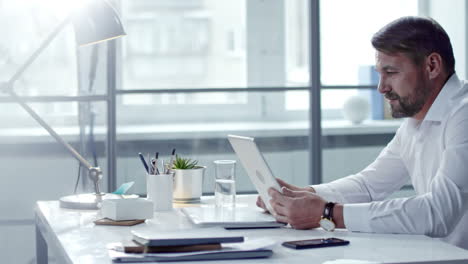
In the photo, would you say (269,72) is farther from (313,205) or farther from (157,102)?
(313,205)

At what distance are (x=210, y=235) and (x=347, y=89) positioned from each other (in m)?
2.50

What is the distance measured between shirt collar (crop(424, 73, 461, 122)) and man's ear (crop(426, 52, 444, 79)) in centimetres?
4

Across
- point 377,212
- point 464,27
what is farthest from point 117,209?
point 464,27

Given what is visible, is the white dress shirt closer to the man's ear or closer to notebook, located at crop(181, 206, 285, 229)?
the man's ear

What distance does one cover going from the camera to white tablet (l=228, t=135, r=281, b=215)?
199 cm

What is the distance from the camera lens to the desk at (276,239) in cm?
162

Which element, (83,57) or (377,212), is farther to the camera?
(83,57)

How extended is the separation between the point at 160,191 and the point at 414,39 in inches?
33.6

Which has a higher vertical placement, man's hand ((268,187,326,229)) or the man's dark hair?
the man's dark hair

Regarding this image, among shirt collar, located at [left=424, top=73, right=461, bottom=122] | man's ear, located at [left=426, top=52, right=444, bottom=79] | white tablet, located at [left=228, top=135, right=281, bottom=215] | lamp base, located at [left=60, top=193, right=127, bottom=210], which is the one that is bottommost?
lamp base, located at [left=60, top=193, right=127, bottom=210]

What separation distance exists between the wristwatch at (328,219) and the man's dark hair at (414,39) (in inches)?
21.8

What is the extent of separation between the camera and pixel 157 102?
12.7 ft

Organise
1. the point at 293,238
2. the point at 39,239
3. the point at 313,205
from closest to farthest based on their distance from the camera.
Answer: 1. the point at 293,238
2. the point at 313,205
3. the point at 39,239

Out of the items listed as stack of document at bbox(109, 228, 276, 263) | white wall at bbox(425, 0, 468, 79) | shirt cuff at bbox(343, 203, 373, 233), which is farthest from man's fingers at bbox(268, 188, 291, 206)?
Answer: white wall at bbox(425, 0, 468, 79)
